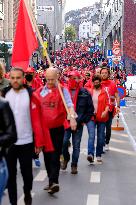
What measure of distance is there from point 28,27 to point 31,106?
1844 millimetres

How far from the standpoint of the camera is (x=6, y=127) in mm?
4656

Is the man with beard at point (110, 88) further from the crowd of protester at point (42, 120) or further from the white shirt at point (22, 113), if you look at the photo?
the white shirt at point (22, 113)

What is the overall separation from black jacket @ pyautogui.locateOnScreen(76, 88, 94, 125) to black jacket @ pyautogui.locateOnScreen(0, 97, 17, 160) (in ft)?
15.6

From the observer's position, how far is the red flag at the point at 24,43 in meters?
7.83

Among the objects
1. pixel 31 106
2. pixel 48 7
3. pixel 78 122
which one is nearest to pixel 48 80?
pixel 31 106

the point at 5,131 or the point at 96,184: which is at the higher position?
the point at 5,131

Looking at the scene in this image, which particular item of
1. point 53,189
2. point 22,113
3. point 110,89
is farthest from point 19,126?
point 110,89

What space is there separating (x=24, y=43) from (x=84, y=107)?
79.4 inches

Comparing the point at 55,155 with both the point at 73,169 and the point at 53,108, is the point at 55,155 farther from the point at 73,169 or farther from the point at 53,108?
the point at 73,169

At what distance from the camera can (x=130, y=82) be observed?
1516 inches

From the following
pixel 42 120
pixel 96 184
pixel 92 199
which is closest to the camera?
pixel 42 120

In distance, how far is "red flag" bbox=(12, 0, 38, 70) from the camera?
783cm

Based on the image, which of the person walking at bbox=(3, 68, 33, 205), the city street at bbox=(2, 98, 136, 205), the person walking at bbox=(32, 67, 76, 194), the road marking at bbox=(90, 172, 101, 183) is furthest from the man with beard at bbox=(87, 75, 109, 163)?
the person walking at bbox=(3, 68, 33, 205)

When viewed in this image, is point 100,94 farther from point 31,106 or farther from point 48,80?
point 31,106
